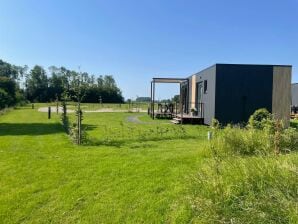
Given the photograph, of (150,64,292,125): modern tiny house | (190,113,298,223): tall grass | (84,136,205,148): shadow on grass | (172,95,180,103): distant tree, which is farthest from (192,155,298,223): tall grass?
(172,95,180,103): distant tree

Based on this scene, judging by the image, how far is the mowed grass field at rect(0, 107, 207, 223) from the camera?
3900 mm

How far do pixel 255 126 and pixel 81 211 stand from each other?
18.2ft

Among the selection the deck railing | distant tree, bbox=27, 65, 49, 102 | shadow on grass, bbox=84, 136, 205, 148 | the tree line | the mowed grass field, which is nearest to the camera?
the mowed grass field

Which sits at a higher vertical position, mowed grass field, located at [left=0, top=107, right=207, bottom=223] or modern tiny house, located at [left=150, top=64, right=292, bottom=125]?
modern tiny house, located at [left=150, top=64, right=292, bottom=125]

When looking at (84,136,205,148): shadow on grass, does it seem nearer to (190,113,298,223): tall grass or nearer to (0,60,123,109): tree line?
(190,113,298,223): tall grass

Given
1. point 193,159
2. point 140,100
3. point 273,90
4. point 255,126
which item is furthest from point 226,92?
point 140,100

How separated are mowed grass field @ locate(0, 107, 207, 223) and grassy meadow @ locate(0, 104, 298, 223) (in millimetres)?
11

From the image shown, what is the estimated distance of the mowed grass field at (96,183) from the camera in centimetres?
390

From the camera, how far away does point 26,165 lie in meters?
6.34

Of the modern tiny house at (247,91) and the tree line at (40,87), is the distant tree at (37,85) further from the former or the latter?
the modern tiny house at (247,91)

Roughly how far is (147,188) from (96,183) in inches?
32.5

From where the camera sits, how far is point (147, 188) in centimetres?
478

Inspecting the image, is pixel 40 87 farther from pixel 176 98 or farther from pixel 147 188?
pixel 147 188

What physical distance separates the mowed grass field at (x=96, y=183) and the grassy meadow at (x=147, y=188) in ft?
0.04
